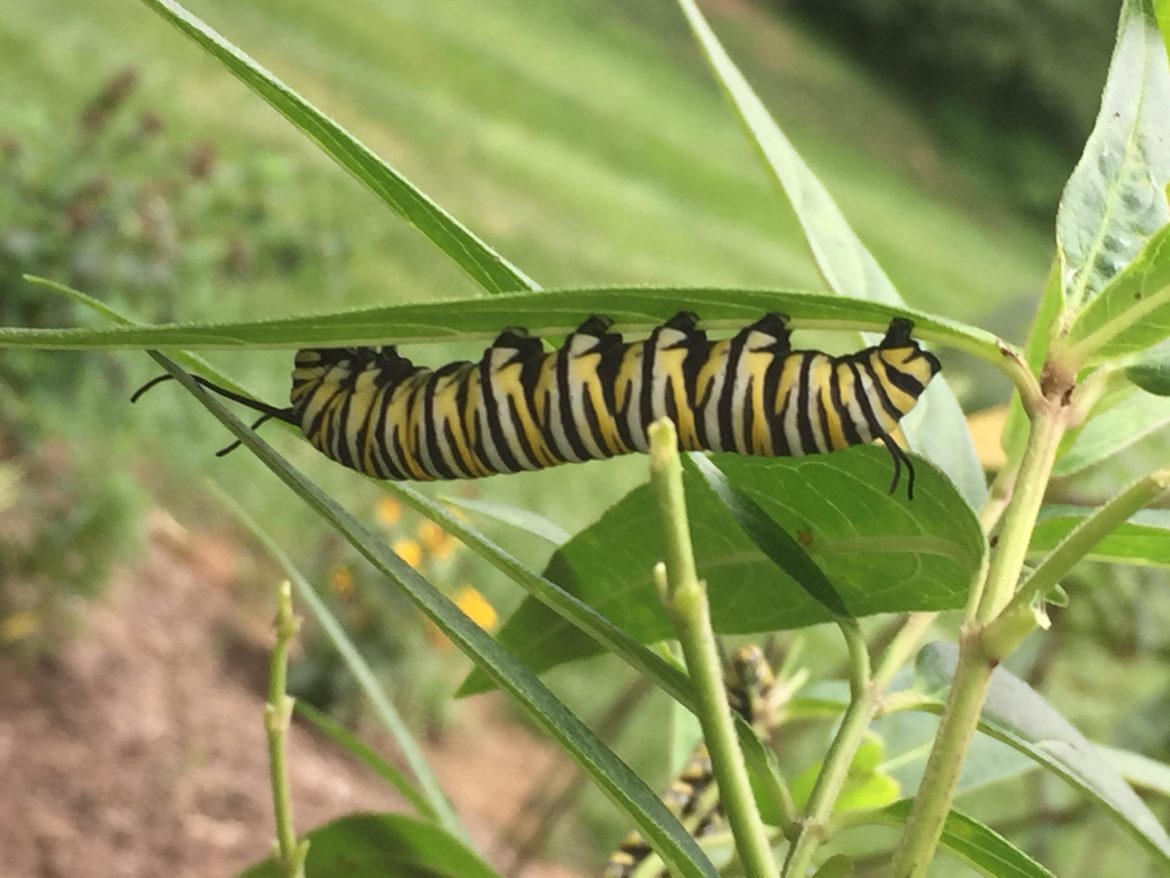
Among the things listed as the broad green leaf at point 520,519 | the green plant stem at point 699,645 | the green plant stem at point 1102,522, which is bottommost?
the green plant stem at point 699,645

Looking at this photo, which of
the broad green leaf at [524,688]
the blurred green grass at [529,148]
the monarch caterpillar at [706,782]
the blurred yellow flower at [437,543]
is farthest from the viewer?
the blurred green grass at [529,148]

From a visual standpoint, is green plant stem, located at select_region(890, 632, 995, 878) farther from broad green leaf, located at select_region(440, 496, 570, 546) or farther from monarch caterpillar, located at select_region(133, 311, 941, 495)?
broad green leaf, located at select_region(440, 496, 570, 546)

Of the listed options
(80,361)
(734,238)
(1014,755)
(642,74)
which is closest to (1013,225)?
(642,74)

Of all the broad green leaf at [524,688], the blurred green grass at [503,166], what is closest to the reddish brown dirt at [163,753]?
the blurred green grass at [503,166]

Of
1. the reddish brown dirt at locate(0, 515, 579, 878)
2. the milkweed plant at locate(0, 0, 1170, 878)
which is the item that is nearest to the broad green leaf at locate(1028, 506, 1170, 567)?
the milkweed plant at locate(0, 0, 1170, 878)

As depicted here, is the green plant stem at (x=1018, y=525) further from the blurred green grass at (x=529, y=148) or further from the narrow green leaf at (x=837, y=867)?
the blurred green grass at (x=529, y=148)
